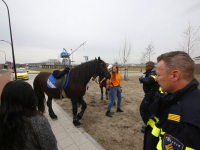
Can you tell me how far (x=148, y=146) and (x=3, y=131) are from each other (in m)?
1.32

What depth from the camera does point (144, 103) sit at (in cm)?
258

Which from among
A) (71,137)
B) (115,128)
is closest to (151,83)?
(115,128)

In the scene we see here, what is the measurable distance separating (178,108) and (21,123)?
132 centimetres

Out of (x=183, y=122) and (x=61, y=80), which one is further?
(x=61, y=80)

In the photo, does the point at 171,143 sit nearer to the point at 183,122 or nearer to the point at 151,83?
the point at 183,122

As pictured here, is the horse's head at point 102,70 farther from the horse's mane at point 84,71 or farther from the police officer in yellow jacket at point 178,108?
the police officer in yellow jacket at point 178,108

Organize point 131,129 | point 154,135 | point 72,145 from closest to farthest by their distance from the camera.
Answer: point 154,135
point 72,145
point 131,129

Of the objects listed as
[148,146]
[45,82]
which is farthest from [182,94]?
[45,82]

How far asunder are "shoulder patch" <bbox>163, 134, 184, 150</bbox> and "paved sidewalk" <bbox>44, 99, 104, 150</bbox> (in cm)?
191

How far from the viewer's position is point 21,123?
873mm

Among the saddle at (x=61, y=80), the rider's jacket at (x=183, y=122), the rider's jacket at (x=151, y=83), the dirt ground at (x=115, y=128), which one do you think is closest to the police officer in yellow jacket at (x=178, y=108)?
the rider's jacket at (x=183, y=122)

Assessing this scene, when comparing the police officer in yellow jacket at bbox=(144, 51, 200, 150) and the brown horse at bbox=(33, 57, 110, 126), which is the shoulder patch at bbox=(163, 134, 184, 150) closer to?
the police officer in yellow jacket at bbox=(144, 51, 200, 150)

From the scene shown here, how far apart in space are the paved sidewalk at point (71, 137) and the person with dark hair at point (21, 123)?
1527 millimetres

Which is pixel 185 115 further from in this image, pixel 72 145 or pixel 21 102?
pixel 72 145
